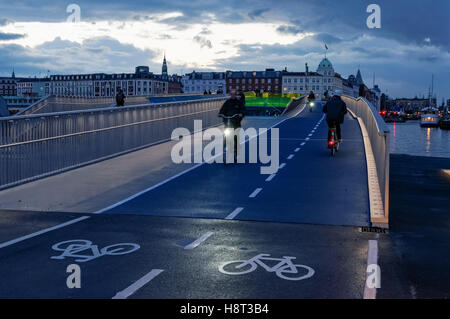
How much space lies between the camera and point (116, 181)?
41.4ft

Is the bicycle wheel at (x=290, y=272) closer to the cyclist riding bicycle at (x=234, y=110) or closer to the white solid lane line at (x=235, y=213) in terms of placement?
the white solid lane line at (x=235, y=213)

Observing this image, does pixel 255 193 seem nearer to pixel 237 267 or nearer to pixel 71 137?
pixel 237 267

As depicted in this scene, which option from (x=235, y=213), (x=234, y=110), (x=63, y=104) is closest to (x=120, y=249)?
(x=235, y=213)

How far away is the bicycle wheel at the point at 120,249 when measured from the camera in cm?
690

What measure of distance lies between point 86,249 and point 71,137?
23.9 feet

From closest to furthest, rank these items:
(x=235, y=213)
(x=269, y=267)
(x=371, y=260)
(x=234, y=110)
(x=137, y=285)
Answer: (x=137, y=285)
(x=269, y=267)
(x=371, y=260)
(x=235, y=213)
(x=234, y=110)

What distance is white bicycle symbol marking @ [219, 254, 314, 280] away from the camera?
19.8 ft

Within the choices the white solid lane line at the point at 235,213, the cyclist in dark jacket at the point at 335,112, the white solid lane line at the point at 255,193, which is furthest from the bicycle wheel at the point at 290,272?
the cyclist in dark jacket at the point at 335,112


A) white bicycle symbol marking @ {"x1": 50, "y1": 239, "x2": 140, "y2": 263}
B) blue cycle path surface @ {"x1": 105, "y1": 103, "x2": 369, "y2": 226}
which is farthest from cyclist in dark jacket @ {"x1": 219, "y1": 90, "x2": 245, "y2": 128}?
white bicycle symbol marking @ {"x1": 50, "y1": 239, "x2": 140, "y2": 263}

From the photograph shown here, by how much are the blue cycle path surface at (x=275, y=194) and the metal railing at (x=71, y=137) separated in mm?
2789

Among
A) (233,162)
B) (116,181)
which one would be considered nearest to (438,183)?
(233,162)

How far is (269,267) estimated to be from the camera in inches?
247
